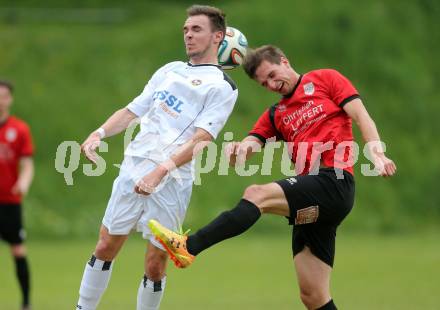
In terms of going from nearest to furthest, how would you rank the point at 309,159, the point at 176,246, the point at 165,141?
the point at 176,246
the point at 309,159
the point at 165,141

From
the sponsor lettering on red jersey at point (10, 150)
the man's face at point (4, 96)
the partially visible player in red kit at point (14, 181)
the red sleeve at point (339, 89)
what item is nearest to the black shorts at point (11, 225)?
the partially visible player in red kit at point (14, 181)

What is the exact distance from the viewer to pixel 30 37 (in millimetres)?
21766

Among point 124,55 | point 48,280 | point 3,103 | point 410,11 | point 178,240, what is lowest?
point 48,280

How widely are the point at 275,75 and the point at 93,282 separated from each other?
218 cm

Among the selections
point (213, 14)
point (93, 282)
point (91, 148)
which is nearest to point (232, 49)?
point (213, 14)

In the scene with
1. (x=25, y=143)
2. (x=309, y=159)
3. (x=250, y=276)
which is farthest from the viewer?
(x=250, y=276)

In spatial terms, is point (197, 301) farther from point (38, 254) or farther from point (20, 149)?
point (38, 254)

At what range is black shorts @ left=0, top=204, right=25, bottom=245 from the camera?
1009 centimetres

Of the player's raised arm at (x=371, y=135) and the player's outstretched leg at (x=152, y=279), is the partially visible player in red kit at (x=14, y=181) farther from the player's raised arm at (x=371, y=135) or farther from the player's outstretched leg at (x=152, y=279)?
the player's raised arm at (x=371, y=135)

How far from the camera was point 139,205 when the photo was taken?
22.5ft

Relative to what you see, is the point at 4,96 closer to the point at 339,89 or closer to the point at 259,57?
the point at 259,57

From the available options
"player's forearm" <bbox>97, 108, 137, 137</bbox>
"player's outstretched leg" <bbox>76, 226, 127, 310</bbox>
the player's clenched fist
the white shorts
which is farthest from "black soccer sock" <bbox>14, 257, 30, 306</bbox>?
the player's clenched fist

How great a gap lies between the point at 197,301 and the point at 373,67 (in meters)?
13.9

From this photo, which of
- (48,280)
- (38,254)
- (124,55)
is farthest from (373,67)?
(48,280)
